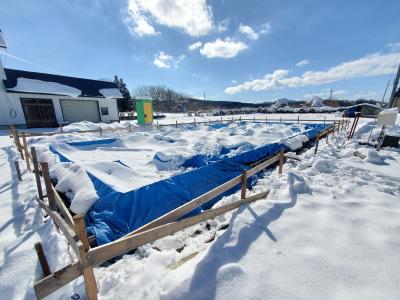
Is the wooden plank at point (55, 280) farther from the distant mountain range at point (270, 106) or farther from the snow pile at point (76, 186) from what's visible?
the distant mountain range at point (270, 106)

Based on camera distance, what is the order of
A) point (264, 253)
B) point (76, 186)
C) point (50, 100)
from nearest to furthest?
point (264, 253) → point (76, 186) → point (50, 100)

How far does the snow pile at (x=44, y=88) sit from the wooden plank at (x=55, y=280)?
21.4 m

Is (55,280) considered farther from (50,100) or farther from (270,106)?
(270,106)

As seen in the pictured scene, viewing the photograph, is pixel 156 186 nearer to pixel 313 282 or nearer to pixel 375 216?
pixel 313 282

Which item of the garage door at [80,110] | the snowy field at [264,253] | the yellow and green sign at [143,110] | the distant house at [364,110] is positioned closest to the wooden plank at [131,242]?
the snowy field at [264,253]

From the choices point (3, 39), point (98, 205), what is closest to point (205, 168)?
point (98, 205)

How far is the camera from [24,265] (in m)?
2.75

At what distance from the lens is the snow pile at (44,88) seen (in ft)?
55.7

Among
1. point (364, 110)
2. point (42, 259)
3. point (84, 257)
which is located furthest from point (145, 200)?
point (364, 110)

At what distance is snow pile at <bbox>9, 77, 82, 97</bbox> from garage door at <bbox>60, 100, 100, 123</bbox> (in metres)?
1.07

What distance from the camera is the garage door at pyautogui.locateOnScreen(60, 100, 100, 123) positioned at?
19.6 m

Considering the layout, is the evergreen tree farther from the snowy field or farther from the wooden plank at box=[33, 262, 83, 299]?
the wooden plank at box=[33, 262, 83, 299]

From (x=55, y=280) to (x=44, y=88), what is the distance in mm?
22350

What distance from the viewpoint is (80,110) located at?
20609mm
